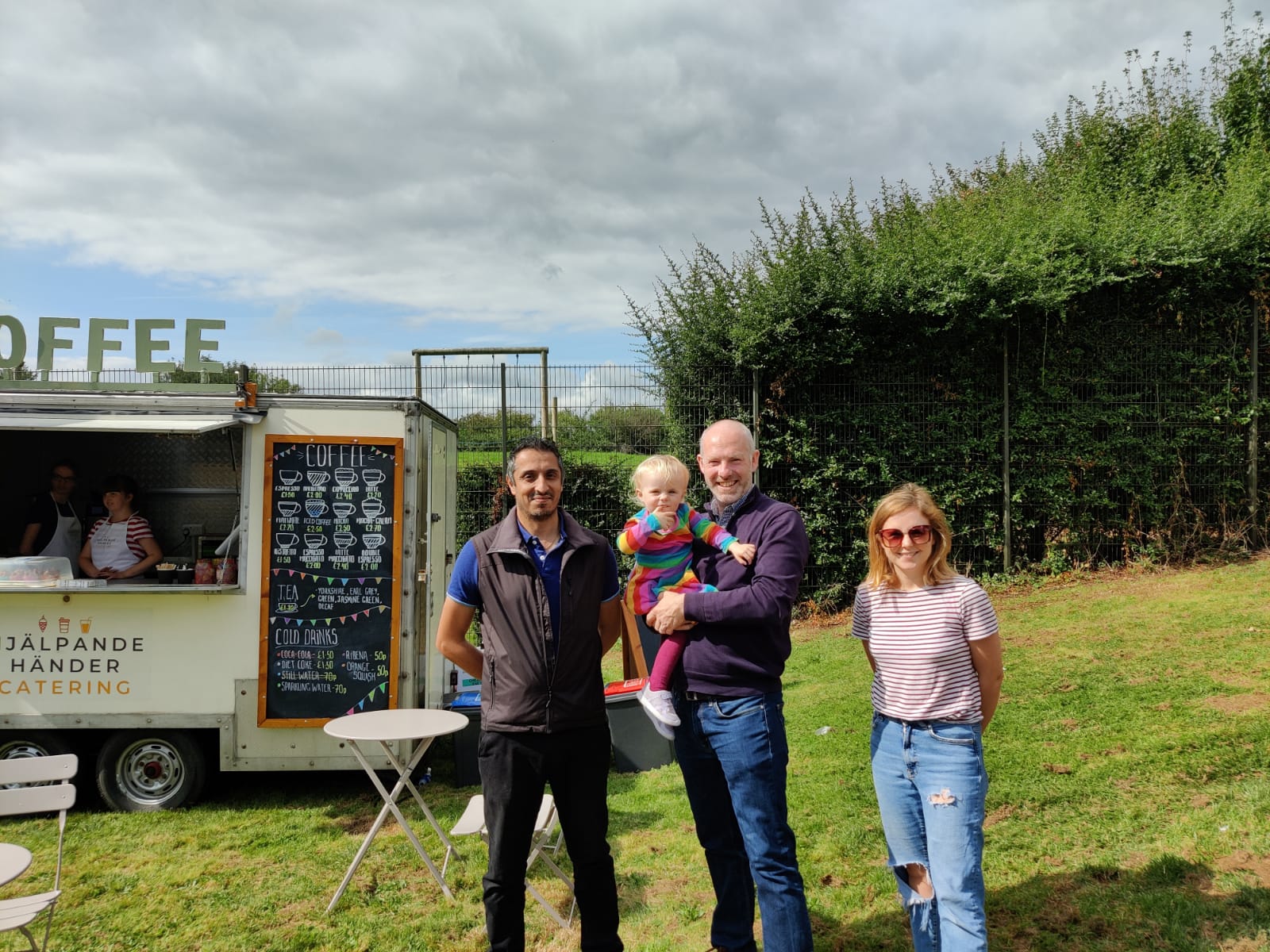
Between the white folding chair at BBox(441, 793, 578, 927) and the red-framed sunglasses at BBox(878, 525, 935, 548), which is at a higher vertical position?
the red-framed sunglasses at BBox(878, 525, 935, 548)

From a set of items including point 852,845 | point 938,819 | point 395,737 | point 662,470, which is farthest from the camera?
point 852,845

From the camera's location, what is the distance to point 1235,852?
3.38m

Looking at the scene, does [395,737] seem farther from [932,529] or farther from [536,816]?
[932,529]

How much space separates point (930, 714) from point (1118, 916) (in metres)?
1.42

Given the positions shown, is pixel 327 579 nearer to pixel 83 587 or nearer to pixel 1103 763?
pixel 83 587

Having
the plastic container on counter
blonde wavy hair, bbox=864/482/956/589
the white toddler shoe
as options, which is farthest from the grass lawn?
blonde wavy hair, bbox=864/482/956/589

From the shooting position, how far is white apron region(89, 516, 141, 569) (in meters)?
5.46

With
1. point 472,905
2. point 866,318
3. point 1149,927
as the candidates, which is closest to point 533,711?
point 472,905

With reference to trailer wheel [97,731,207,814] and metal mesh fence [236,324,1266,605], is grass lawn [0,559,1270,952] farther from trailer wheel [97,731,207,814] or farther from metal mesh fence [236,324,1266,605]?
metal mesh fence [236,324,1266,605]

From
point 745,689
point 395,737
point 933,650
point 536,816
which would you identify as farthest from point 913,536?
point 395,737

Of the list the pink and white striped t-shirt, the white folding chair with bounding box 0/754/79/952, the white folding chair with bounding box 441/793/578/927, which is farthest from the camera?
the white folding chair with bounding box 441/793/578/927

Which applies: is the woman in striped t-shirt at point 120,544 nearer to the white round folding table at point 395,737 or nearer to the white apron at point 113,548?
the white apron at point 113,548

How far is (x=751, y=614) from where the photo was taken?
8.45ft

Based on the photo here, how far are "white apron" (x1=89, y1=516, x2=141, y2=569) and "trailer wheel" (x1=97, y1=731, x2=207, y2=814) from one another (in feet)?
3.65
